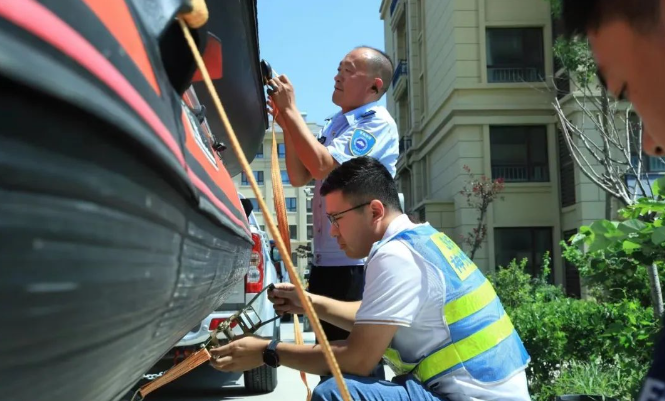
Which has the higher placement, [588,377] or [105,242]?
[105,242]

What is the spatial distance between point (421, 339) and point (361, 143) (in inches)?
39.7

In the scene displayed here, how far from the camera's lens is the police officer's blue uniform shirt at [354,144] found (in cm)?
330

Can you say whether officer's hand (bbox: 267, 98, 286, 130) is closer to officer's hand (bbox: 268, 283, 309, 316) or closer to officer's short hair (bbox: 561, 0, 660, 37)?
officer's hand (bbox: 268, 283, 309, 316)

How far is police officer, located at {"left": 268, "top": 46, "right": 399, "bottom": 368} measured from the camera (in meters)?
3.26

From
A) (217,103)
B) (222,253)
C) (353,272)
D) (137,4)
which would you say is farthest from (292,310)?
(137,4)

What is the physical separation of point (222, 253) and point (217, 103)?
18.9 inches

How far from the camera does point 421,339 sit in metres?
2.62

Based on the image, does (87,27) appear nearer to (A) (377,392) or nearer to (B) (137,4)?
(B) (137,4)

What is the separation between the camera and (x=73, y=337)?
0.94 metres

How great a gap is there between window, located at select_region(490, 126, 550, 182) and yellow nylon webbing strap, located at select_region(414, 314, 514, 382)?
54.7ft

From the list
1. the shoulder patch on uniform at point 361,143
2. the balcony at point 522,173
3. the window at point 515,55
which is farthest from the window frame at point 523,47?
the shoulder patch on uniform at point 361,143

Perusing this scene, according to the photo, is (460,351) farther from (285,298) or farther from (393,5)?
(393,5)

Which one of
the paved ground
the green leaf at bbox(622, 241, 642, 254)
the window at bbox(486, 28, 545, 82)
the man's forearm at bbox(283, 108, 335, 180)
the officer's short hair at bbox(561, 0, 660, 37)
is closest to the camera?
the officer's short hair at bbox(561, 0, 660, 37)

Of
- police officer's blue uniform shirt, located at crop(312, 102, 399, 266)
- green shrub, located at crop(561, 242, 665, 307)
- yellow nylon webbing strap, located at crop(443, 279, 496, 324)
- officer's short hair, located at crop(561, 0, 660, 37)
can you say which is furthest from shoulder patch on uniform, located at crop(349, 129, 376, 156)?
officer's short hair, located at crop(561, 0, 660, 37)
